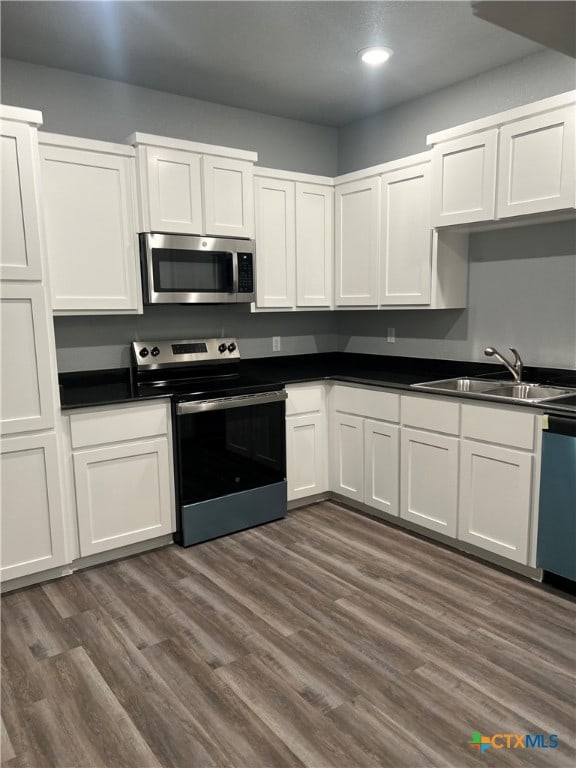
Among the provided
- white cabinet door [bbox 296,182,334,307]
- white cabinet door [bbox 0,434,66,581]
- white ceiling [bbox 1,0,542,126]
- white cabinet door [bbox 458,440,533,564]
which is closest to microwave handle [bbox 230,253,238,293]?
white cabinet door [bbox 296,182,334,307]

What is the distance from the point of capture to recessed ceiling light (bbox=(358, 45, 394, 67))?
293cm

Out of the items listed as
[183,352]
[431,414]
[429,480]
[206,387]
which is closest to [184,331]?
[183,352]

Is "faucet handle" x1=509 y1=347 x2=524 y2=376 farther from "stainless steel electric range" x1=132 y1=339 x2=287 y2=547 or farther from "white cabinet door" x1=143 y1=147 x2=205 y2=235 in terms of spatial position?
"white cabinet door" x1=143 y1=147 x2=205 y2=235

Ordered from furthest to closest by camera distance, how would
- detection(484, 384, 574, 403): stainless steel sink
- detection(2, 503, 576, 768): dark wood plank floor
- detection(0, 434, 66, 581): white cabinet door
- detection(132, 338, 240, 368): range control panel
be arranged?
detection(132, 338, 240, 368): range control panel → detection(484, 384, 574, 403): stainless steel sink → detection(0, 434, 66, 581): white cabinet door → detection(2, 503, 576, 768): dark wood plank floor

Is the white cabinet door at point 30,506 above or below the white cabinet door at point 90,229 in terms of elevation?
below

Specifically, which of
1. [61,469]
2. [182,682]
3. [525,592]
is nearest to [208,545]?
[61,469]

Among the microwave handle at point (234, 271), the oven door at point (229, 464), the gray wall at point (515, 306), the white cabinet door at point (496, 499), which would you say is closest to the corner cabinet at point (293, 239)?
the microwave handle at point (234, 271)

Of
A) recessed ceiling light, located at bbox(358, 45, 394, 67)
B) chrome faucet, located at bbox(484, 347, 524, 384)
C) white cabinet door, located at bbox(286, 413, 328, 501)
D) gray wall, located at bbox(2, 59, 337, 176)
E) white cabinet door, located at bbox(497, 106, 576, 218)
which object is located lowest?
white cabinet door, located at bbox(286, 413, 328, 501)

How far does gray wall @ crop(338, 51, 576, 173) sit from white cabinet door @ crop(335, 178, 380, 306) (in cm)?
41

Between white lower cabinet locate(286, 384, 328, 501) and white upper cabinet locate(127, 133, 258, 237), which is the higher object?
white upper cabinet locate(127, 133, 258, 237)

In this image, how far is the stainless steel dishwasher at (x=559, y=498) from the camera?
2.46 meters

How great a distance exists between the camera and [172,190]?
320cm

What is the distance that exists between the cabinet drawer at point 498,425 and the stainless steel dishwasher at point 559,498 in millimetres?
93

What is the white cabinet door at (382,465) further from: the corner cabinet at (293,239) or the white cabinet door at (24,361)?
the white cabinet door at (24,361)
